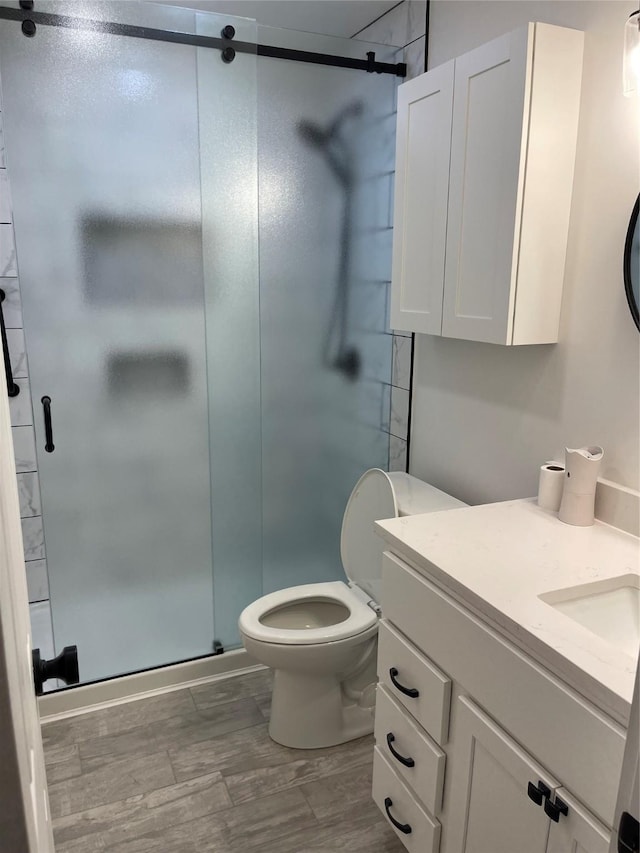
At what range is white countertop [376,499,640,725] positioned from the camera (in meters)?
1.02

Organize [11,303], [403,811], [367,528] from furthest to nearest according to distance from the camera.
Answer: [11,303], [367,528], [403,811]

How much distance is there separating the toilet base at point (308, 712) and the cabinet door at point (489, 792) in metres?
0.70

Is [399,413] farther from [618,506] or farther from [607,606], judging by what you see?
[607,606]

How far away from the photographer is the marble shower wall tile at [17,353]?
7.75 feet

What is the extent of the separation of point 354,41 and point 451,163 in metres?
0.81

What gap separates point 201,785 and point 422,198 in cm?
187

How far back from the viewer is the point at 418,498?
2088mm

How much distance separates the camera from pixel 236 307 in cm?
224

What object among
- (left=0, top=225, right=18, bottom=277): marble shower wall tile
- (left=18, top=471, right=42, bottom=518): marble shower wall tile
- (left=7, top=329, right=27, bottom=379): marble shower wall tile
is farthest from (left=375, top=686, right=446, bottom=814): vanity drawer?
(left=0, top=225, right=18, bottom=277): marble shower wall tile

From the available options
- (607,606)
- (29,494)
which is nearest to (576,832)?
(607,606)

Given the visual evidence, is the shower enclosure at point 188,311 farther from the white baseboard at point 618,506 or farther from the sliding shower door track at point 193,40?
the white baseboard at point 618,506

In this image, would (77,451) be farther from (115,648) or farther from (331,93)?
(331,93)

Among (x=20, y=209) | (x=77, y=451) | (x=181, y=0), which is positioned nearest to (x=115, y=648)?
(x=77, y=451)

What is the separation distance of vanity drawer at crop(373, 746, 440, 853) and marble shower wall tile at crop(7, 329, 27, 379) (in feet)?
5.77
